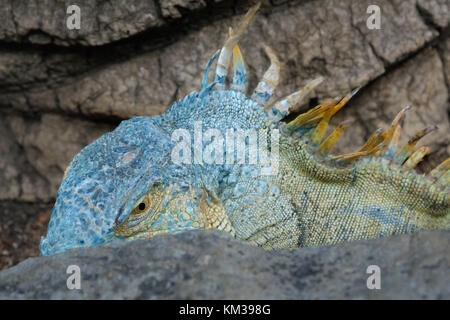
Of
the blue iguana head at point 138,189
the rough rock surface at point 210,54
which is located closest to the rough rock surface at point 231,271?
the blue iguana head at point 138,189

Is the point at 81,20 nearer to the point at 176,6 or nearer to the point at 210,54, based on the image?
the point at 176,6

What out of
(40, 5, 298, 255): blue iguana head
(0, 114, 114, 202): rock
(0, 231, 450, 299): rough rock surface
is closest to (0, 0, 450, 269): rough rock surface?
(0, 114, 114, 202): rock

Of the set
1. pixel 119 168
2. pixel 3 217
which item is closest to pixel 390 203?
pixel 119 168

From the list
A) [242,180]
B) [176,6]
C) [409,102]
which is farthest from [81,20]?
[409,102]

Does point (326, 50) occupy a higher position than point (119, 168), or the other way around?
point (326, 50)
